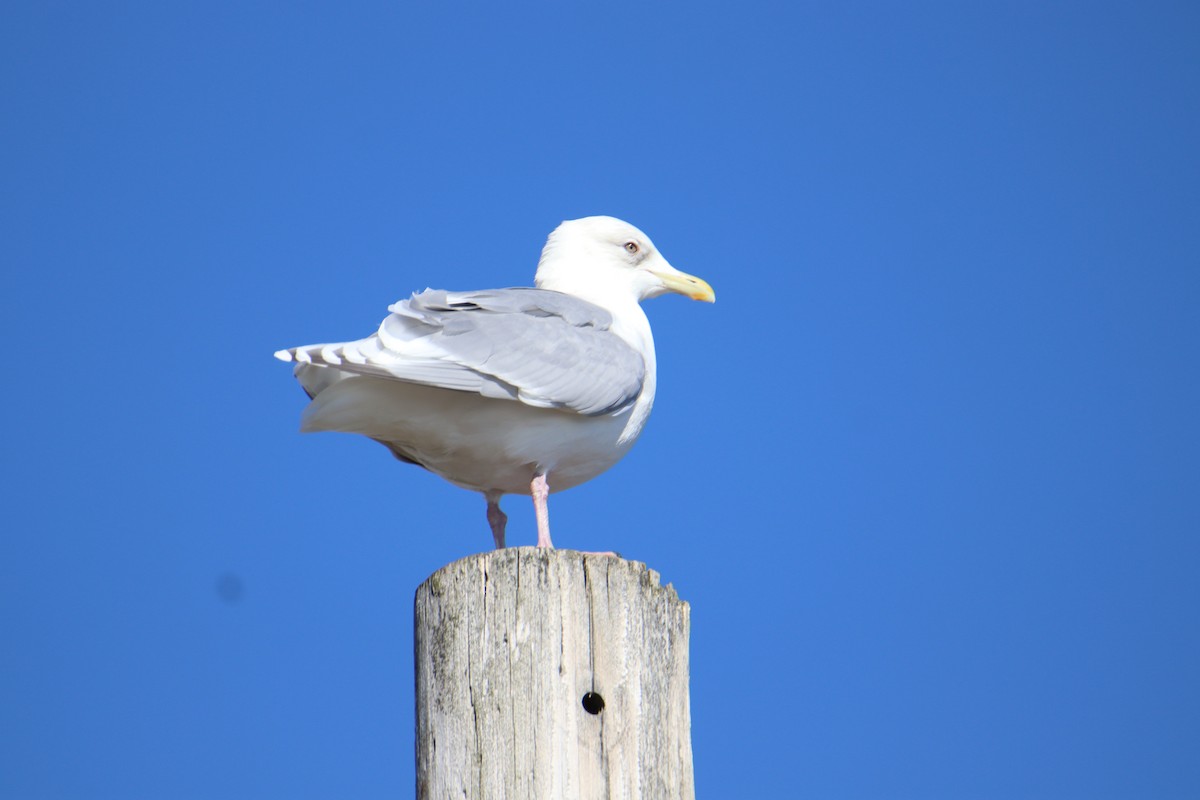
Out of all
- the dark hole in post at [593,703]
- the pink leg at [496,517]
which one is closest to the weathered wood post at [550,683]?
the dark hole in post at [593,703]

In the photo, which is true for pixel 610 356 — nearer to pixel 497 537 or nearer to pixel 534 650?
pixel 497 537

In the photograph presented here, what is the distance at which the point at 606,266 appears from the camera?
311 inches

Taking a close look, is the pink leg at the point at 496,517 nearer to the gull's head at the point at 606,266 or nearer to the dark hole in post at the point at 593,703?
the gull's head at the point at 606,266

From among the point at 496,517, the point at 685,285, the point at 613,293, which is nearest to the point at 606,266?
the point at 613,293

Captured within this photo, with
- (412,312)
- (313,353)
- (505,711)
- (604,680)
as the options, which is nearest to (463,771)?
(505,711)

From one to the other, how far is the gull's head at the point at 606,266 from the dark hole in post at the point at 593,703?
143 inches

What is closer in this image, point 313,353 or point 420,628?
point 420,628

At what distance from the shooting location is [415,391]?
6.21m

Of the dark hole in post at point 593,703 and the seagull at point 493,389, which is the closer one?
the dark hole in post at point 593,703

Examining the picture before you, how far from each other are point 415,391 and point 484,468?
587 millimetres

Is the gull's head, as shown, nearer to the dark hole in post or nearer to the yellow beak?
the yellow beak

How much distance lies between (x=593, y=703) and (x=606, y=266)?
13.1 ft

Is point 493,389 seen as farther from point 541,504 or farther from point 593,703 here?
point 593,703

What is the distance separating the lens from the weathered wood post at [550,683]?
13.5 ft
